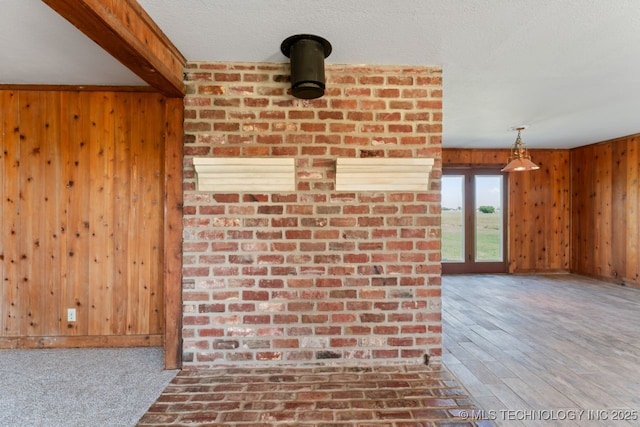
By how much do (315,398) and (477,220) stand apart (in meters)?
4.89

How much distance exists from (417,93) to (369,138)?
1.58 ft

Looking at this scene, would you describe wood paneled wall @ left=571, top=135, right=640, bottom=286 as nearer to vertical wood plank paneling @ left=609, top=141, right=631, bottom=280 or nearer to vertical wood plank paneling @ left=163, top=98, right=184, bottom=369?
vertical wood plank paneling @ left=609, top=141, right=631, bottom=280

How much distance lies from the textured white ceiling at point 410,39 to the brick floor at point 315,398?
7.09 feet

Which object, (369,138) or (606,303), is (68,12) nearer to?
(369,138)

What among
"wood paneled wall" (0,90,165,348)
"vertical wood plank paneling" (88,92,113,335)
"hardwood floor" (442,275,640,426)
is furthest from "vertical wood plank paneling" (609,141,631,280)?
"vertical wood plank paneling" (88,92,113,335)

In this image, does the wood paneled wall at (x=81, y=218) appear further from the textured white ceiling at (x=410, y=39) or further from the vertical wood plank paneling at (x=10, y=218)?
the textured white ceiling at (x=410, y=39)

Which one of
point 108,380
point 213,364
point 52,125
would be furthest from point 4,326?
point 213,364

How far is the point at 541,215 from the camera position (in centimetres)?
555

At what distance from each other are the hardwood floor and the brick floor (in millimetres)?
269

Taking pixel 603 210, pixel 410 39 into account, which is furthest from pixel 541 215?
pixel 410 39

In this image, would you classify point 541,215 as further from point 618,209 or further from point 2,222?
point 2,222

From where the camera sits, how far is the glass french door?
554cm

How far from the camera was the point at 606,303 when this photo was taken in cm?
372

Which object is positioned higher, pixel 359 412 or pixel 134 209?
pixel 134 209
